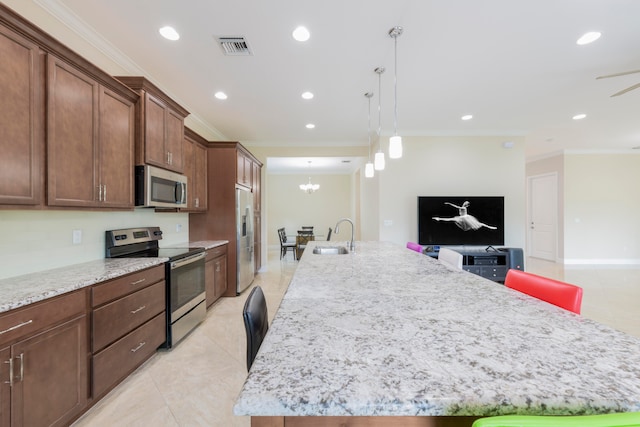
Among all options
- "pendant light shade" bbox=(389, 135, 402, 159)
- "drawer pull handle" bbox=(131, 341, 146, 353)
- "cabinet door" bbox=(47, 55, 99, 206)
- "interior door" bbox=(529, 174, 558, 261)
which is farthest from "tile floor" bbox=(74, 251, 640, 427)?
"interior door" bbox=(529, 174, 558, 261)

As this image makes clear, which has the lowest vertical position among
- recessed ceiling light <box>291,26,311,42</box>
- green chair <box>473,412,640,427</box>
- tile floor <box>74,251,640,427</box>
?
tile floor <box>74,251,640,427</box>

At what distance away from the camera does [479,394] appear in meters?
0.57

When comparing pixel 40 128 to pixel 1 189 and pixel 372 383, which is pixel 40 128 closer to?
pixel 1 189

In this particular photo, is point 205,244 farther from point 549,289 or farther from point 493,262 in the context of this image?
point 493,262

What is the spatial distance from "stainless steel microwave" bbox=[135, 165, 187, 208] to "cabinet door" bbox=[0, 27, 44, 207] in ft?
2.68

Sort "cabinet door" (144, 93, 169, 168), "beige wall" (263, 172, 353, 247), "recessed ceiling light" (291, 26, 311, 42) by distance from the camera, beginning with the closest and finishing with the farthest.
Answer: "recessed ceiling light" (291, 26, 311, 42) < "cabinet door" (144, 93, 169, 168) < "beige wall" (263, 172, 353, 247)

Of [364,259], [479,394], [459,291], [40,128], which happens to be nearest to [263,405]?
[479,394]

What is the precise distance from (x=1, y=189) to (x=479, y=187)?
229 inches

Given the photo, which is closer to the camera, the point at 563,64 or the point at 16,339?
the point at 16,339

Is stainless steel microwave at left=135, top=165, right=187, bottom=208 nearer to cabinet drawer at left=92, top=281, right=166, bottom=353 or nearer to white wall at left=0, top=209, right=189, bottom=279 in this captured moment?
white wall at left=0, top=209, right=189, bottom=279

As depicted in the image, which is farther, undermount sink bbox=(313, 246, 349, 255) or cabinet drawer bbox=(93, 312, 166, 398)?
undermount sink bbox=(313, 246, 349, 255)

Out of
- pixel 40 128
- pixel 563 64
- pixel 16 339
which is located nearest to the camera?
pixel 16 339

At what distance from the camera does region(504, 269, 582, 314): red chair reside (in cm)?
118

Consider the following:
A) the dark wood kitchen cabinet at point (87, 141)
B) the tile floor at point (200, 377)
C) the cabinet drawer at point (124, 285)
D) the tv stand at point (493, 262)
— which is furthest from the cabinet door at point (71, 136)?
the tv stand at point (493, 262)
